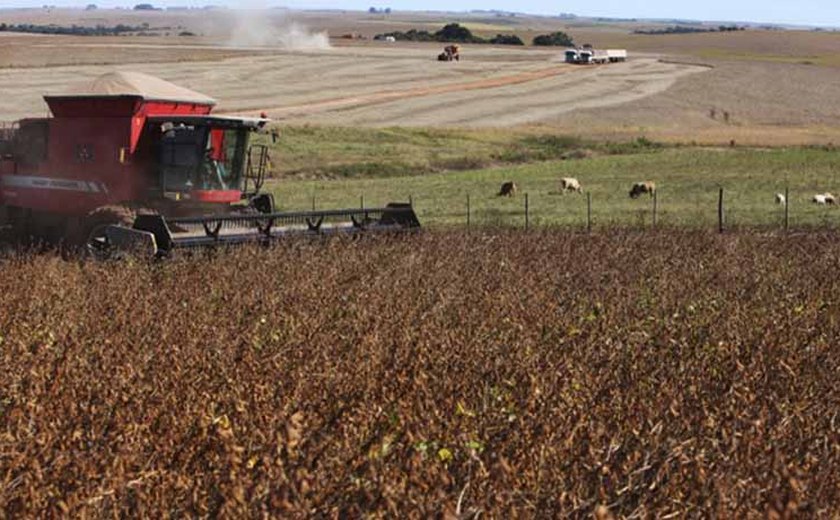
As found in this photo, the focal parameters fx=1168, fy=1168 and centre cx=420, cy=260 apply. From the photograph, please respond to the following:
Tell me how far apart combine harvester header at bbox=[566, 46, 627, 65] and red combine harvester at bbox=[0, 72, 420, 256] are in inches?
3029

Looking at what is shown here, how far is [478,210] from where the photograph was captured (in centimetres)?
2784

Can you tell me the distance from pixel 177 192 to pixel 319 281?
25.0 ft

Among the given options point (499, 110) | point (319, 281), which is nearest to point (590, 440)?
point (319, 281)

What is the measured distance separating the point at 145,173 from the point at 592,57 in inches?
3135

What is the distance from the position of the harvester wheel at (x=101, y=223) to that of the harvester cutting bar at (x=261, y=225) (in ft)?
2.86

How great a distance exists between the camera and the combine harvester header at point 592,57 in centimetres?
9388

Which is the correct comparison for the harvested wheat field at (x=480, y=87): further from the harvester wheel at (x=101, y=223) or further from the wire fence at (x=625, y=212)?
the harvester wheel at (x=101, y=223)

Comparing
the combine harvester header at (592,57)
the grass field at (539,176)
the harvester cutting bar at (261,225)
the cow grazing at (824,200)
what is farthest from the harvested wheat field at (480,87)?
the harvester cutting bar at (261,225)

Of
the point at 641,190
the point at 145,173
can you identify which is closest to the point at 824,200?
the point at 641,190

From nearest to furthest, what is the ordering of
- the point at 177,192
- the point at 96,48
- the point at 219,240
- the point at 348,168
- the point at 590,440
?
1. the point at 590,440
2. the point at 219,240
3. the point at 177,192
4. the point at 348,168
5. the point at 96,48

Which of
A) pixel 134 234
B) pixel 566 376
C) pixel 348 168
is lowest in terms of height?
pixel 348 168

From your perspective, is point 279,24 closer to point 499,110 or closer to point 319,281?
point 499,110

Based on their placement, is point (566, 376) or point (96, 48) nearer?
point (566, 376)

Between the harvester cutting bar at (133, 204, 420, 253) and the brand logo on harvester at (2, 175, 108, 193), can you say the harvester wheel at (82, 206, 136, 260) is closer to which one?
the brand logo on harvester at (2, 175, 108, 193)
